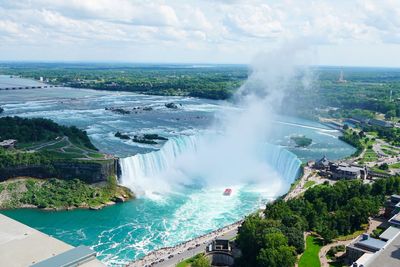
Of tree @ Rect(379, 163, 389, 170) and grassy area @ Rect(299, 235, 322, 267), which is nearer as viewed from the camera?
grassy area @ Rect(299, 235, 322, 267)

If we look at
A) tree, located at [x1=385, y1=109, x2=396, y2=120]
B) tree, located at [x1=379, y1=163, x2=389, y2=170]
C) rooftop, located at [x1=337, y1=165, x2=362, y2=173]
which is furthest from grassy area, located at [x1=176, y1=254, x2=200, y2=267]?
tree, located at [x1=385, y1=109, x2=396, y2=120]

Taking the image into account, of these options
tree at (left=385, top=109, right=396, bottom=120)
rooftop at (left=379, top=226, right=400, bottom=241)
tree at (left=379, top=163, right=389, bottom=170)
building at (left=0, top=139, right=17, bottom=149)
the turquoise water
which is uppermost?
tree at (left=385, top=109, right=396, bottom=120)

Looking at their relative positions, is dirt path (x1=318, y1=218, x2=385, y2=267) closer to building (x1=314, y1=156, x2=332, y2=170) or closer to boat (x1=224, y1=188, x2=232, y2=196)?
boat (x1=224, y1=188, x2=232, y2=196)

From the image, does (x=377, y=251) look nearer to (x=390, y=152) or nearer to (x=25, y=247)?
(x=25, y=247)

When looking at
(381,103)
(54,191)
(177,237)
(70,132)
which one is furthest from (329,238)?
(381,103)

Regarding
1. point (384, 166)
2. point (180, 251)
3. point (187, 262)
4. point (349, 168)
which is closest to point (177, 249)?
point (180, 251)

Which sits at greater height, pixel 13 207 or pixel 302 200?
pixel 302 200

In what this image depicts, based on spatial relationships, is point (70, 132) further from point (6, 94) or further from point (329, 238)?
point (6, 94)

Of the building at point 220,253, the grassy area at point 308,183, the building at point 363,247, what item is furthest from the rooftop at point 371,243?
the grassy area at point 308,183
